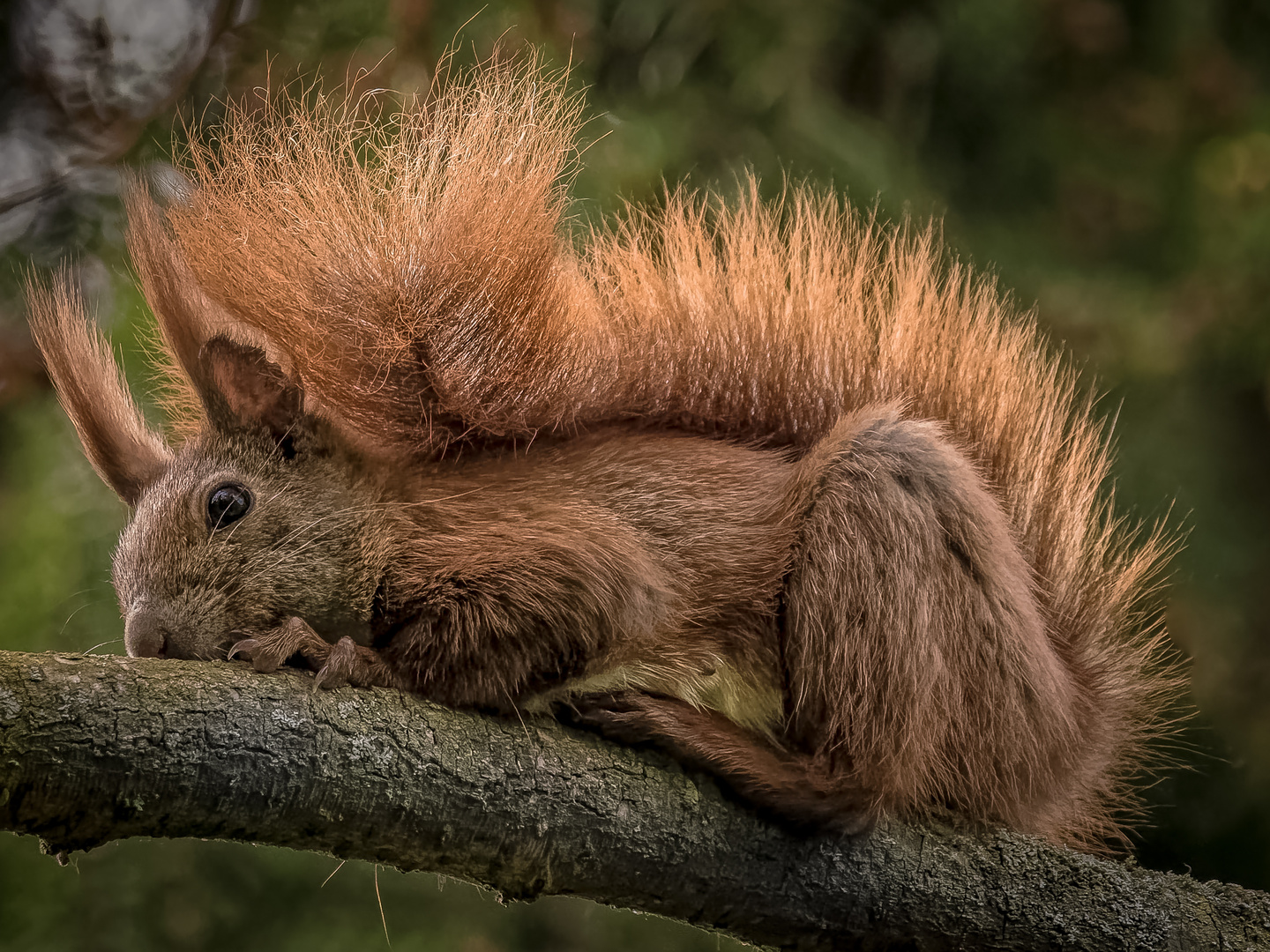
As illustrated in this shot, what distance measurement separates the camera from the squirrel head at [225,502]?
131 cm

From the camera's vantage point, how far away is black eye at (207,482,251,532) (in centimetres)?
137

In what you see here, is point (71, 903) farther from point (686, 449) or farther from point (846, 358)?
point (846, 358)

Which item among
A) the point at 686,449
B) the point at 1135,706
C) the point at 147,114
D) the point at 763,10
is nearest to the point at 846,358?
the point at 686,449

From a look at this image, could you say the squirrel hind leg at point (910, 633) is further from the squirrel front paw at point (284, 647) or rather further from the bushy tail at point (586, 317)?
the squirrel front paw at point (284, 647)

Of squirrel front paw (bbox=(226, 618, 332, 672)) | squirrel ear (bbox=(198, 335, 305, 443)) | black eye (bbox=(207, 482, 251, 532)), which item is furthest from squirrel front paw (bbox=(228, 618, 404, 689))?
squirrel ear (bbox=(198, 335, 305, 443))

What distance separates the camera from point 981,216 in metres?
2.22

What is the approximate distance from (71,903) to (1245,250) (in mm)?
2205

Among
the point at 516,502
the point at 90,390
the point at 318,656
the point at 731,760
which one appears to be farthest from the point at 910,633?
the point at 90,390

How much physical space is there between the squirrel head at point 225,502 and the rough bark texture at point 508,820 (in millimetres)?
169

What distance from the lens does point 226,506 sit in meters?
1.38

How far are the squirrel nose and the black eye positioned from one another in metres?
0.13

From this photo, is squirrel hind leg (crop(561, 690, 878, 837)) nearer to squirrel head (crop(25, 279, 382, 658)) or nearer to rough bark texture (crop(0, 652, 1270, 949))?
rough bark texture (crop(0, 652, 1270, 949))

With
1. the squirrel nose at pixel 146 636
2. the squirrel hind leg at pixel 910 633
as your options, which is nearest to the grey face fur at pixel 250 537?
the squirrel nose at pixel 146 636

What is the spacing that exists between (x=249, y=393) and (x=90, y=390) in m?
0.22
